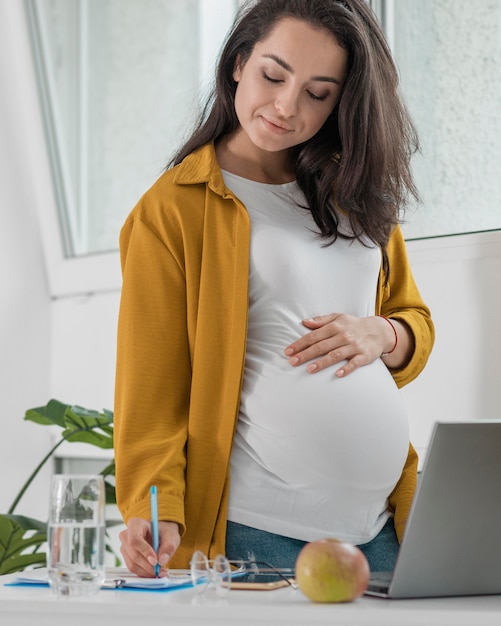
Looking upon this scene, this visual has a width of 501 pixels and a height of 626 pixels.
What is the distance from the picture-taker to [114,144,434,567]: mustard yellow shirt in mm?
1389

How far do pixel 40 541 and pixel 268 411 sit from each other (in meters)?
1.10

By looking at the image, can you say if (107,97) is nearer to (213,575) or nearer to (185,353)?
(185,353)

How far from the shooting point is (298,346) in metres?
1.44

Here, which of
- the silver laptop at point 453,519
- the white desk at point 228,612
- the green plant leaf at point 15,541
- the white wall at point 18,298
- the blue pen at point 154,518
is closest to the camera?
the white desk at point 228,612

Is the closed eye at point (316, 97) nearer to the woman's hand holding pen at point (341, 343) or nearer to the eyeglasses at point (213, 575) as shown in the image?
the woman's hand holding pen at point (341, 343)

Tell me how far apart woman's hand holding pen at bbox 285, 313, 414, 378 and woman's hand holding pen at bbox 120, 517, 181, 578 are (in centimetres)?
32

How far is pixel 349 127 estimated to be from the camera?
1.58 metres

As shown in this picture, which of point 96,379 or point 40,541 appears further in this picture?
point 96,379

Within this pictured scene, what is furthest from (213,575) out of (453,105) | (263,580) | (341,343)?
(453,105)

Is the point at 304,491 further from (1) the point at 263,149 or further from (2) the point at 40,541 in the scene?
(2) the point at 40,541

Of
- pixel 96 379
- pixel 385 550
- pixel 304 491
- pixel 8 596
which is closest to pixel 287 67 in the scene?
pixel 304 491

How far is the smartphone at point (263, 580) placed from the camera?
1050 millimetres

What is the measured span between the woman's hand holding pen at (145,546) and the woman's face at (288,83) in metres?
0.63

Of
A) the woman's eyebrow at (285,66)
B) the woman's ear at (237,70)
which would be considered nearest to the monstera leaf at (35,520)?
the woman's ear at (237,70)
